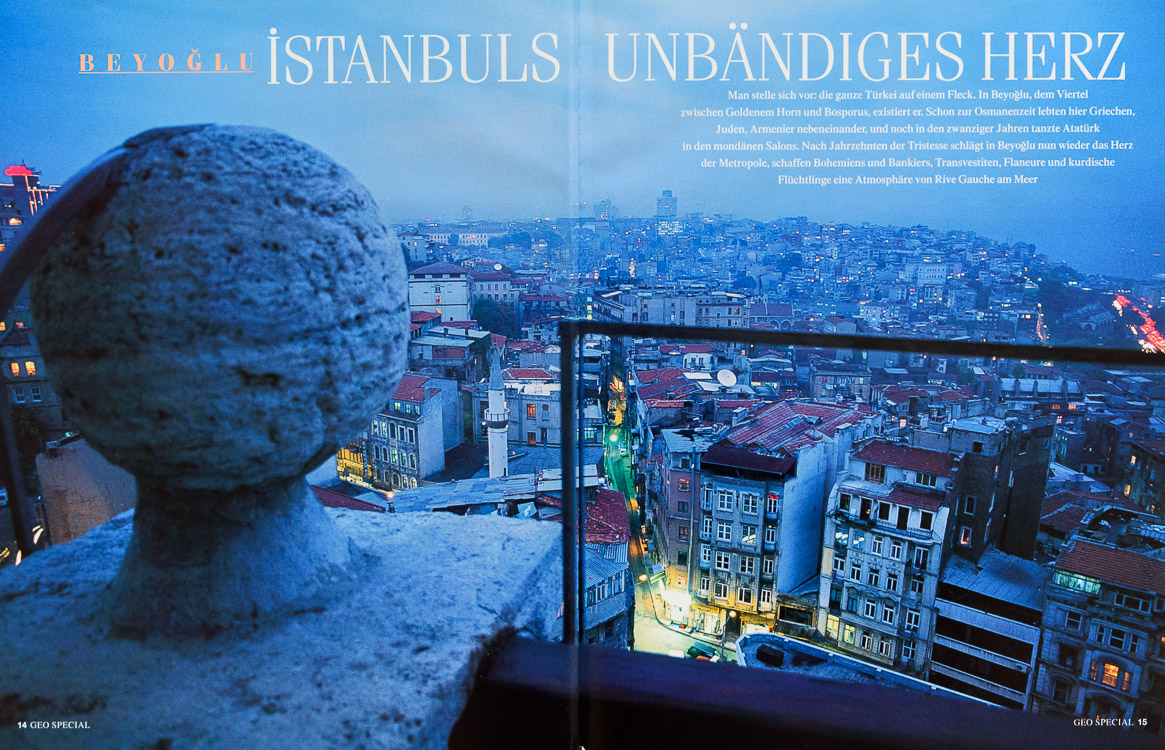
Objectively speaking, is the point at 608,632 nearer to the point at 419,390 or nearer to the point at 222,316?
the point at 419,390

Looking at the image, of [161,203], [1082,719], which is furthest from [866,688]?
[161,203]

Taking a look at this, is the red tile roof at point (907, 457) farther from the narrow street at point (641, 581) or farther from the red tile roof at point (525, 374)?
the red tile roof at point (525, 374)

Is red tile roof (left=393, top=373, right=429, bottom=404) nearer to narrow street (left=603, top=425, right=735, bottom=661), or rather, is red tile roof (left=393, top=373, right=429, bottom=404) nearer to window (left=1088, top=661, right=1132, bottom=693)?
narrow street (left=603, top=425, right=735, bottom=661)

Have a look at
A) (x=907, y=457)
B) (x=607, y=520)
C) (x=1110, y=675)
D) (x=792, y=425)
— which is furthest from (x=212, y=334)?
(x=1110, y=675)

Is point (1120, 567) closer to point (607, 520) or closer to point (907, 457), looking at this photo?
point (907, 457)

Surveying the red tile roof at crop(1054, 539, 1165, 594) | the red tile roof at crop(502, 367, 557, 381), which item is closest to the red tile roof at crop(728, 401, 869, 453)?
the red tile roof at crop(502, 367, 557, 381)

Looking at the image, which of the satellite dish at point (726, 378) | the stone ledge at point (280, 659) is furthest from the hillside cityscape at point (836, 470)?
the stone ledge at point (280, 659)
